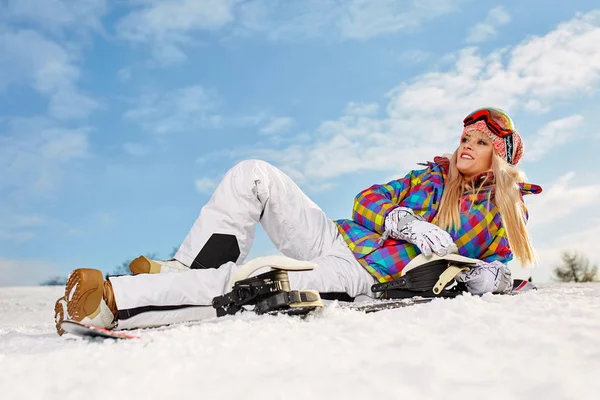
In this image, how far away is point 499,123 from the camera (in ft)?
9.95

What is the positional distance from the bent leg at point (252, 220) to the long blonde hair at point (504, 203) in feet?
2.16

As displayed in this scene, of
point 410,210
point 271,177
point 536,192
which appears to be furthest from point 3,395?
point 536,192

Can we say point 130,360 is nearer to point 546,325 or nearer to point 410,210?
point 546,325

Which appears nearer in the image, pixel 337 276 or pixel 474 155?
pixel 337 276

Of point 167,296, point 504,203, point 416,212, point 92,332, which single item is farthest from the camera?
point 416,212

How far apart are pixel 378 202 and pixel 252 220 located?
0.71 m

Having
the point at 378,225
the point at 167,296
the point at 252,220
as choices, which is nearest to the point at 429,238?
the point at 378,225

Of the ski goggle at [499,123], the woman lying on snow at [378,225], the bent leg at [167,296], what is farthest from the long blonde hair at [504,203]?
the bent leg at [167,296]

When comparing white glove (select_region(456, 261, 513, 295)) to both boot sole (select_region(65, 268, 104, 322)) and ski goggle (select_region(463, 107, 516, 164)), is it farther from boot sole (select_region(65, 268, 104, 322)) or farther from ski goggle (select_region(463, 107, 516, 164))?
boot sole (select_region(65, 268, 104, 322))

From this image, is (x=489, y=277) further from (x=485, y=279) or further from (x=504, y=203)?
(x=504, y=203)

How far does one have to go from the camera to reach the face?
9.86 feet

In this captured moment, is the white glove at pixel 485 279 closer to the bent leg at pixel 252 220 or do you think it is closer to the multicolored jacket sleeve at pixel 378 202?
the multicolored jacket sleeve at pixel 378 202

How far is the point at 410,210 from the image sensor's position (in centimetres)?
281

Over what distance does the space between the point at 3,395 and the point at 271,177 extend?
6.27ft
